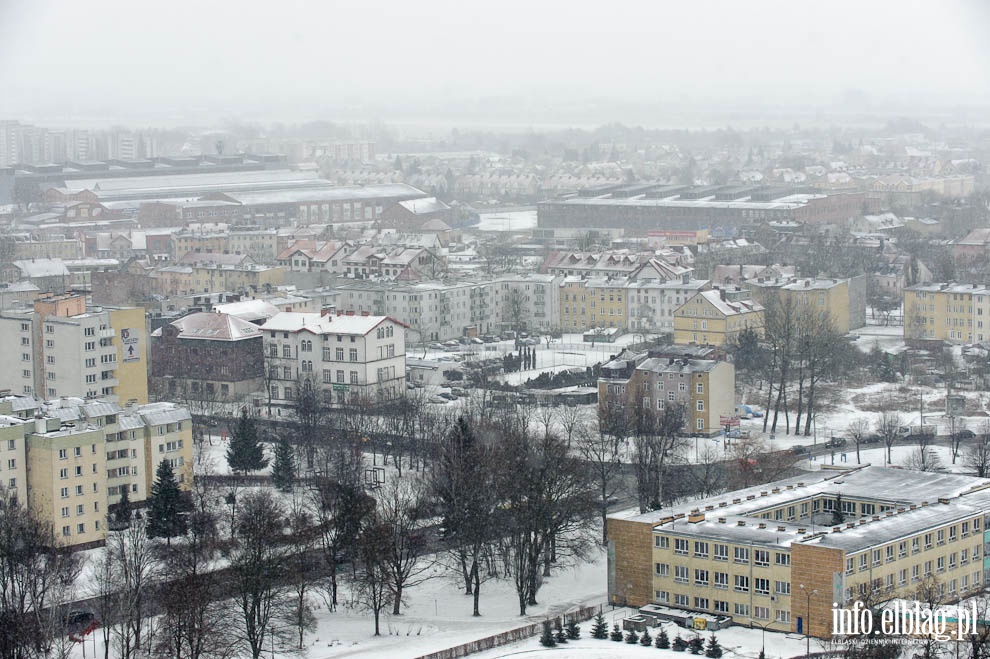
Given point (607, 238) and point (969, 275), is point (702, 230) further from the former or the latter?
point (969, 275)

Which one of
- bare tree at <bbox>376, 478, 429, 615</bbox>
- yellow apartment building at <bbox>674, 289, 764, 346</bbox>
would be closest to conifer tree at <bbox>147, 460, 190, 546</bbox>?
bare tree at <bbox>376, 478, 429, 615</bbox>

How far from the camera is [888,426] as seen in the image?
735 inches

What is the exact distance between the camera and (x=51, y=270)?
99.7 feet

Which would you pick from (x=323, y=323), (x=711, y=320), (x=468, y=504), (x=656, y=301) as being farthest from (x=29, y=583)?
(x=656, y=301)

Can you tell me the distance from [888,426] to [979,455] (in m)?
1.59

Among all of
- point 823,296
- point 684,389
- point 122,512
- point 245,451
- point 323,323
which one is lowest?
point 122,512

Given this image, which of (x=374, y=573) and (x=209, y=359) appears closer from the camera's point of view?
(x=374, y=573)

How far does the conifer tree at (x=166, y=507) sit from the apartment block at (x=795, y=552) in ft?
11.8

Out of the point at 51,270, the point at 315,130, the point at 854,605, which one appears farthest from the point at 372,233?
the point at 315,130

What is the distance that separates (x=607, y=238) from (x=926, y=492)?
908 inches

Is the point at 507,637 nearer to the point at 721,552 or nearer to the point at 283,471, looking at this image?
the point at 721,552

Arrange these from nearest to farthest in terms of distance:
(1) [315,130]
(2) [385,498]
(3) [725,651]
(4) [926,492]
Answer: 1. (3) [725,651]
2. (4) [926,492]
3. (2) [385,498]
4. (1) [315,130]

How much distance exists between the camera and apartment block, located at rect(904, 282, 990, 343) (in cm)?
2458

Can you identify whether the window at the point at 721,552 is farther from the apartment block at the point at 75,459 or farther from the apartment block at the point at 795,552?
the apartment block at the point at 75,459
